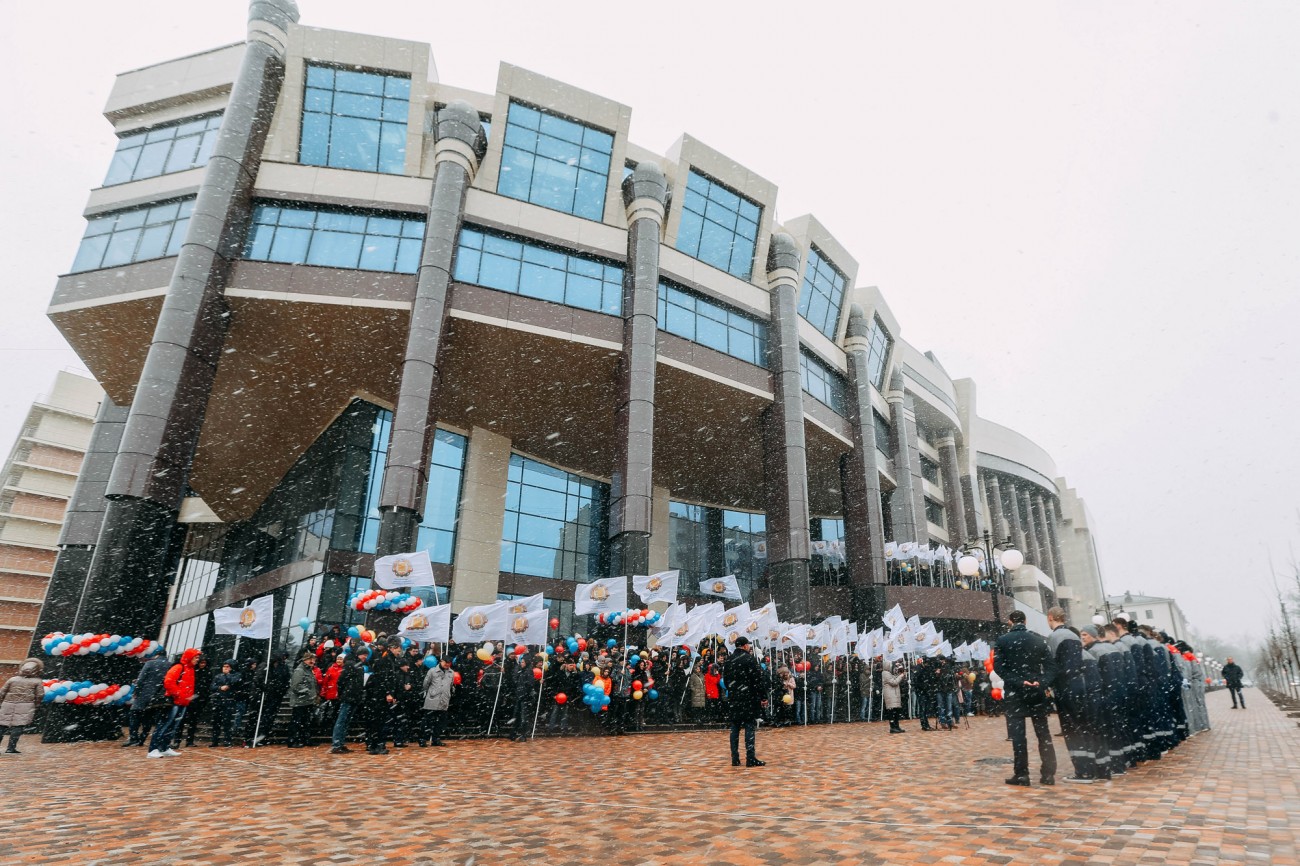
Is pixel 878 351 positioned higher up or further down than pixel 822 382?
higher up

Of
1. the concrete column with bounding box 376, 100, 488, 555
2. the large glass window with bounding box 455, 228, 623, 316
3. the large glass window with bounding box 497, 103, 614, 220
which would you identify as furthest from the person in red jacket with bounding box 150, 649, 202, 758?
the large glass window with bounding box 497, 103, 614, 220

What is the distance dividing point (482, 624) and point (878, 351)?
3138 cm

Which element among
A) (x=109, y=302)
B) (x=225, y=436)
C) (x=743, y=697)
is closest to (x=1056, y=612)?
(x=743, y=697)

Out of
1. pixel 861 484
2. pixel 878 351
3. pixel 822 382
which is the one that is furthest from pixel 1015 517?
pixel 822 382

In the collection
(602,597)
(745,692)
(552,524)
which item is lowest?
(745,692)

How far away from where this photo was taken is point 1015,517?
62.2 meters

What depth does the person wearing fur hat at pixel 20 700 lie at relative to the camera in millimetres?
11969

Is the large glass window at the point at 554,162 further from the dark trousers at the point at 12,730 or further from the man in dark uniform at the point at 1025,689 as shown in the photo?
the man in dark uniform at the point at 1025,689

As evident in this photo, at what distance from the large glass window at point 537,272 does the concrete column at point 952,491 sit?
114 feet

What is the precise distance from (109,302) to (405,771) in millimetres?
21106

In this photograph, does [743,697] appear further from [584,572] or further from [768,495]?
[584,572]

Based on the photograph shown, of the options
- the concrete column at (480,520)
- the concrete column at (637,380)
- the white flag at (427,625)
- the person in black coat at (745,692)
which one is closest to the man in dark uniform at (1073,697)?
the person in black coat at (745,692)

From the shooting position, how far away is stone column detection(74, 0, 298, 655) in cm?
1803

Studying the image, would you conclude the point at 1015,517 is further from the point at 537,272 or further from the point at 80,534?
the point at 80,534
